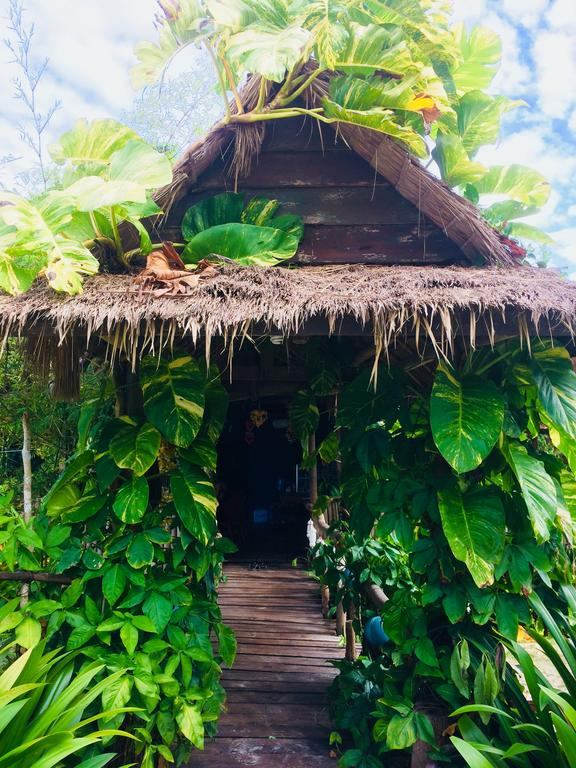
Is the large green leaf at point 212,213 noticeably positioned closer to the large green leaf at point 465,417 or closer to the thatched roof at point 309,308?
the thatched roof at point 309,308

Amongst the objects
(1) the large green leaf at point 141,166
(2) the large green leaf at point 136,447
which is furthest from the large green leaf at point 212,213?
(2) the large green leaf at point 136,447

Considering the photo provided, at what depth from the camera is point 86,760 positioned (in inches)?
60.5

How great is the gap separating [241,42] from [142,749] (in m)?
2.62

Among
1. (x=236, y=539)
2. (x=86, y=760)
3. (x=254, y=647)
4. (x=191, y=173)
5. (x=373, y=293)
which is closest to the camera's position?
(x=86, y=760)

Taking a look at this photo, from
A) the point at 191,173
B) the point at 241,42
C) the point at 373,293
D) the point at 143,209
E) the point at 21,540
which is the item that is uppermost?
the point at 241,42

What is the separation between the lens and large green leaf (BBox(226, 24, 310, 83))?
1.80 metres

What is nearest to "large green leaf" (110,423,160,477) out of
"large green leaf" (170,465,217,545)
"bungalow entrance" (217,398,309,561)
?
"large green leaf" (170,465,217,545)

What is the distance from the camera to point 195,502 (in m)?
1.94

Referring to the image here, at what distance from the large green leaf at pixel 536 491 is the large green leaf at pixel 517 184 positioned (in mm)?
1390

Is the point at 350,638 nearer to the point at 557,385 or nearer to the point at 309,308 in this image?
the point at 557,385

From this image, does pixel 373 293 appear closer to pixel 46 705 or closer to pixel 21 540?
pixel 21 540

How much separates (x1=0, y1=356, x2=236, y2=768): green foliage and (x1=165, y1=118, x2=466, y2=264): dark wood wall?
2.95 ft

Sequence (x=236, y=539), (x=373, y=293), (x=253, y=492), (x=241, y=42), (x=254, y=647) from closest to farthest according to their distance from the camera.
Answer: (x=373, y=293), (x=241, y=42), (x=254, y=647), (x=236, y=539), (x=253, y=492)

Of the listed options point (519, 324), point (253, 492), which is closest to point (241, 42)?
point (519, 324)
